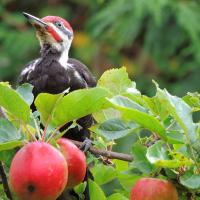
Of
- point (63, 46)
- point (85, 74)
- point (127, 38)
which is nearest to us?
point (85, 74)

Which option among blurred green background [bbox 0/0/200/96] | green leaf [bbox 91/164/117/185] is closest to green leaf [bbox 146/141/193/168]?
green leaf [bbox 91/164/117/185]

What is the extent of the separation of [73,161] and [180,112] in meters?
0.19

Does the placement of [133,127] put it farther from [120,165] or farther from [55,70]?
[55,70]

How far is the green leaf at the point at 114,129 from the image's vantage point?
1.37m

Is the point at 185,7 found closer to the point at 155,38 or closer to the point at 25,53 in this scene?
the point at 155,38

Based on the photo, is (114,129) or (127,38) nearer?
(114,129)

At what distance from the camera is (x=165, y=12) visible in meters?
5.77

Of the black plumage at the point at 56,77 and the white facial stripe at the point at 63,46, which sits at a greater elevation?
the black plumage at the point at 56,77

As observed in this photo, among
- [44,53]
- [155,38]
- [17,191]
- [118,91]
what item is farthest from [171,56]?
[17,191]

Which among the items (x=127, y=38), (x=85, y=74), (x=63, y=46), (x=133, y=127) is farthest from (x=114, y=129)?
(x=127, y=38)

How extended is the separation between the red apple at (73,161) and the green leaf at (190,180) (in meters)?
0.16

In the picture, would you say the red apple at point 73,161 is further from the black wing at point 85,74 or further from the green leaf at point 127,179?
the black wing at point 85,74

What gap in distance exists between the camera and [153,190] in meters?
1.26

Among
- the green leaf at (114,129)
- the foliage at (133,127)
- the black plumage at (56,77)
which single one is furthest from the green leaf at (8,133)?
the black plumage at (56,77)
